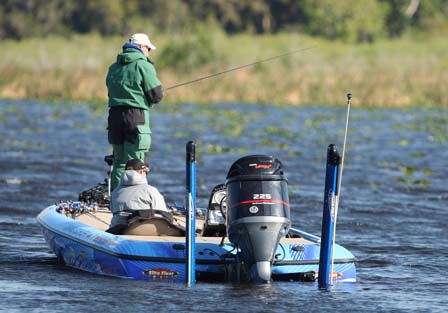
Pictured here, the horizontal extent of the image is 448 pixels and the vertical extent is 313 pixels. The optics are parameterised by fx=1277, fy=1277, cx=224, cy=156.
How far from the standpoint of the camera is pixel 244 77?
42.8m

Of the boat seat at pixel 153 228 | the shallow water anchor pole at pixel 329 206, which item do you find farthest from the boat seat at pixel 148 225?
the shallow water anchor pole at pixel 329 206

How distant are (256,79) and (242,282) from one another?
107 feet

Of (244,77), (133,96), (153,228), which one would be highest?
(244,77)

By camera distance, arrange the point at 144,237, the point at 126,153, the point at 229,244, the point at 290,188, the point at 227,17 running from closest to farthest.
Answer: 1. the point at 229,244
2. the point at 144,237
3. the point at 126,153
4. the point at 290,188
5. the point at 227,17

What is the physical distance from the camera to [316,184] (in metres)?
21.1

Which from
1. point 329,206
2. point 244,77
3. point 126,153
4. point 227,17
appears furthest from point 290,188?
point 227,17

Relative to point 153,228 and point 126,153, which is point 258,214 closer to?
point 153,228

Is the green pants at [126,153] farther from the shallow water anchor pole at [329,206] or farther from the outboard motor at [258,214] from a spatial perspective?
the shallow water anchor pole at [329,206]

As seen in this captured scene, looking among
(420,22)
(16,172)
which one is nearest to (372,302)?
(16,172)

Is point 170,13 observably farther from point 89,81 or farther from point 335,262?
point 335,262

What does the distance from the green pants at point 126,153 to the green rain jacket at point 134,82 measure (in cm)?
36

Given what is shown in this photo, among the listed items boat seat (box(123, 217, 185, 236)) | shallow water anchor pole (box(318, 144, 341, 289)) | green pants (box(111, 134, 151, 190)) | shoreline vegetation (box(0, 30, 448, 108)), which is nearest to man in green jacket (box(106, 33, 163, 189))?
green pants (box(111, 134, 151, 190))

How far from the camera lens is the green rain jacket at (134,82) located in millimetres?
13008

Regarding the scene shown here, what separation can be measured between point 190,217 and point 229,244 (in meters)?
0.70
